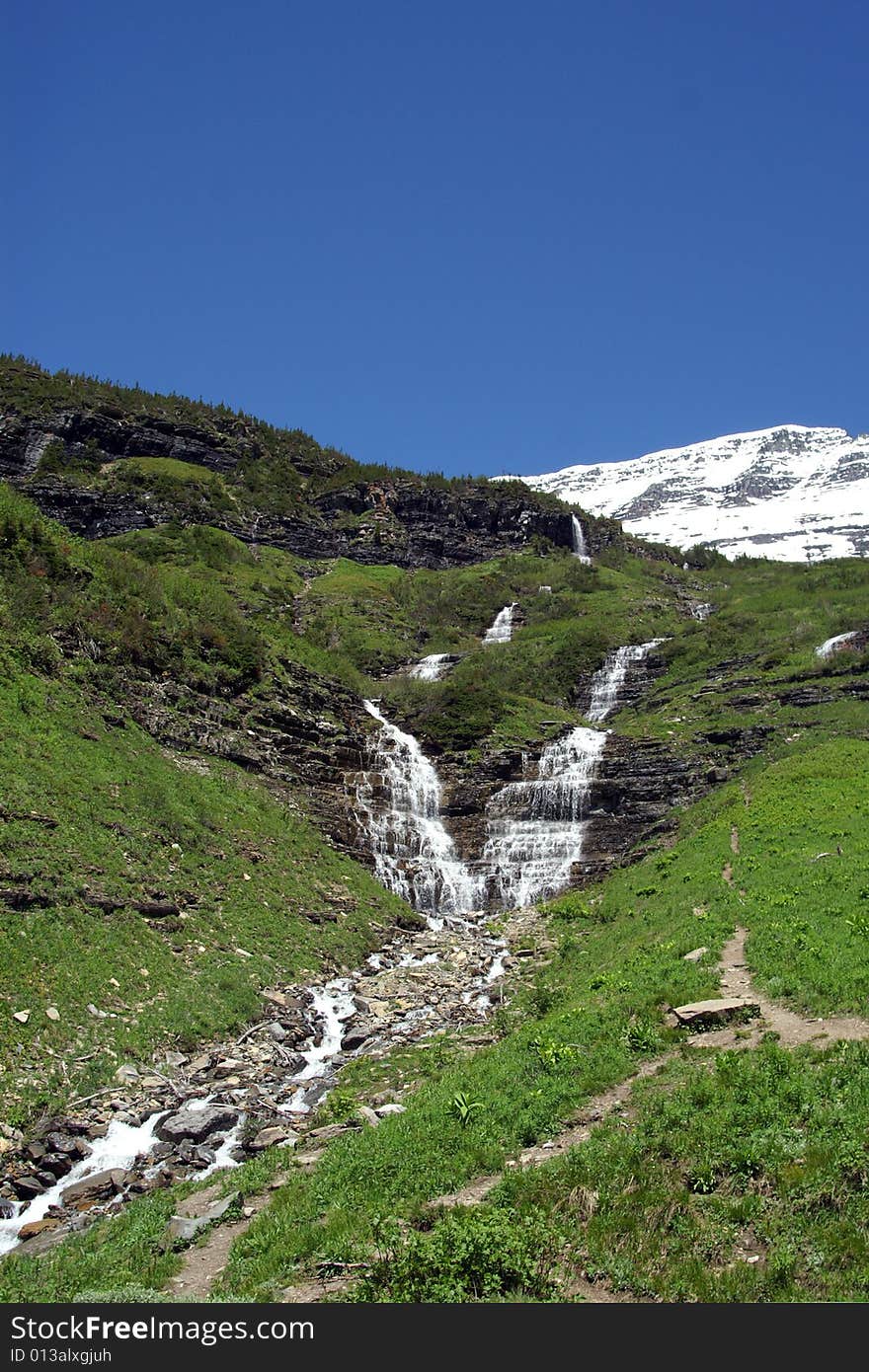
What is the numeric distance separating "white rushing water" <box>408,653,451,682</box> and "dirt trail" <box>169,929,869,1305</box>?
5497 centimetres

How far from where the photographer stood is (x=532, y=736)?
51469 millimetres

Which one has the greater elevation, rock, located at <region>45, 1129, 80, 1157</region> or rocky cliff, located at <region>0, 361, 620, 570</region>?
rocky cliff, located at <region>0, 361, 620, 570</region>

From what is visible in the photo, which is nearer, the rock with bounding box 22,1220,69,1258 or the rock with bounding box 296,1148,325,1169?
the rock with bounding box 22,1220,69,1258

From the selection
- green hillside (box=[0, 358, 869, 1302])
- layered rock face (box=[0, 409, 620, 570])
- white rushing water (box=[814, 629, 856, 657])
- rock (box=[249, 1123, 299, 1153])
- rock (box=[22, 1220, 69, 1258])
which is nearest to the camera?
green hillside (box=[0, 358, 869, 1302])

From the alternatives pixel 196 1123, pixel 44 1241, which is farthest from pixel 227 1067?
pixel 44 1241

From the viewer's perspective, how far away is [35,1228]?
11.7m

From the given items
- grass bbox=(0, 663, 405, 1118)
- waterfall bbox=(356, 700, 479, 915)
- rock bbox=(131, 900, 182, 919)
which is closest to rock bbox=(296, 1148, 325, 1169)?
grass bbox=(0, 663, 405, 1118)

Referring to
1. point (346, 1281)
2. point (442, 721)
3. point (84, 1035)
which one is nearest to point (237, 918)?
point (84, 1035)

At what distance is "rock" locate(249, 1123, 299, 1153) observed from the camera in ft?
44.1

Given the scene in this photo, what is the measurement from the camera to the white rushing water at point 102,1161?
11.9 m

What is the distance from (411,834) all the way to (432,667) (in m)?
32.3

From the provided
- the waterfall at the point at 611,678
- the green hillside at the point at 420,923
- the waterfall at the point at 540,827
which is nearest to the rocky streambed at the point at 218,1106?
the green hillside at the point at 420,923

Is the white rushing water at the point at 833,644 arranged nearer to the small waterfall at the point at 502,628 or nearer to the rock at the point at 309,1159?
the small waterfall at the point at 502,628

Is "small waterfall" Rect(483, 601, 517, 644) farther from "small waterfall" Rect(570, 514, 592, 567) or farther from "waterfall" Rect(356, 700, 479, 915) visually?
"waterfall" Rect(356, 700, 479, 915)
